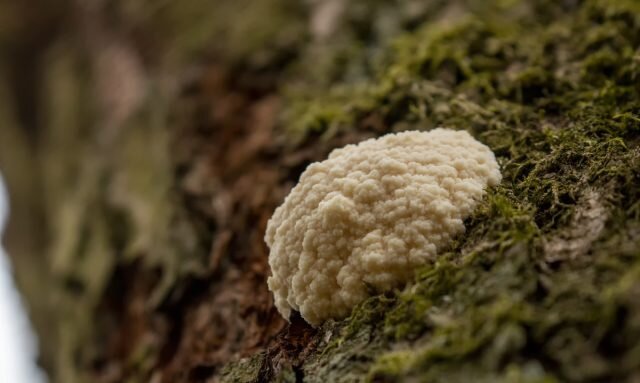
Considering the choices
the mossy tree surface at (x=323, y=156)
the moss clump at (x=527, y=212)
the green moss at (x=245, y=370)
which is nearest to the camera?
the moss clump at (x=527, y=212)

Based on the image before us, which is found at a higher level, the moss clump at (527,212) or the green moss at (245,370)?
the moss clump at (527,212)

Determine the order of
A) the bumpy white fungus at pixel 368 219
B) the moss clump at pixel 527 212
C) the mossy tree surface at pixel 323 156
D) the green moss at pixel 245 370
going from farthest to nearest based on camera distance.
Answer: the green moss at pixel 245 370 < the bumpy white fungus at pixel 368 219 < the mossy tree surface at pixel 323 156 < the moss clump at pixel 527 212

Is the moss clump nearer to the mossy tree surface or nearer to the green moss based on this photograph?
the mossy tree surface

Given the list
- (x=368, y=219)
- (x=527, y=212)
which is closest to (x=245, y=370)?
(x=368, y=219)

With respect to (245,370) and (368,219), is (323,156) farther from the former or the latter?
(245,370)

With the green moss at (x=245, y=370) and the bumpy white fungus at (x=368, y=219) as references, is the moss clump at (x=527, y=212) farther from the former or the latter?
the green moss at (x=245, y=370)

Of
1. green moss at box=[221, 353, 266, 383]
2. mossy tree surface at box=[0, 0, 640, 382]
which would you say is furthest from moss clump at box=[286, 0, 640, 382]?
green moss at box=[221, 353, 266, 383]

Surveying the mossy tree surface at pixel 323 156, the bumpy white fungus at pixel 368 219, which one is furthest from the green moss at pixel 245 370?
the bumpy white fungus at pixel 368 219

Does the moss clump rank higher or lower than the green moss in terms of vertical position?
higher
